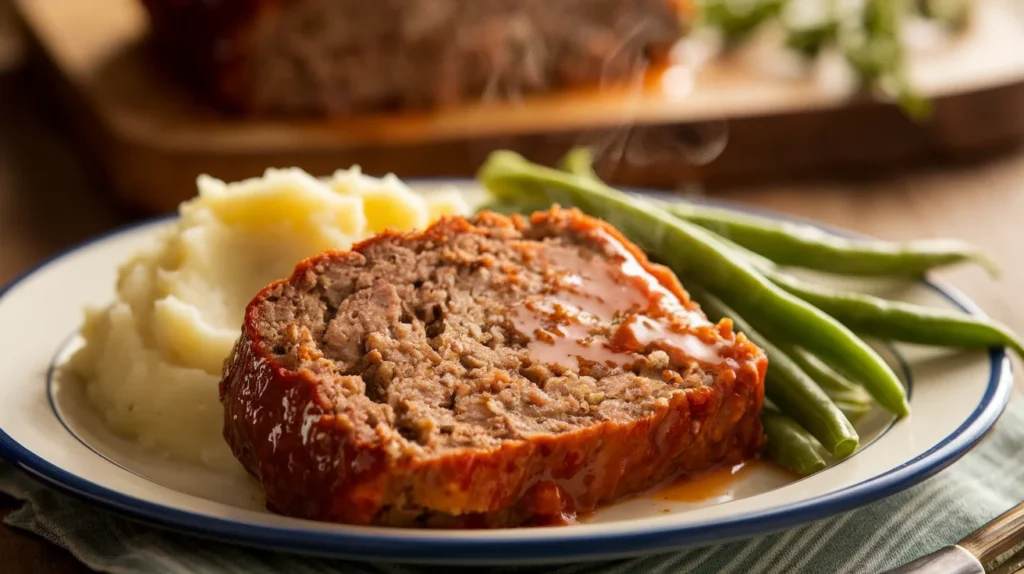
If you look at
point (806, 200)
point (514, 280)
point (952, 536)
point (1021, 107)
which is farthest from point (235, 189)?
point (1021, 107)

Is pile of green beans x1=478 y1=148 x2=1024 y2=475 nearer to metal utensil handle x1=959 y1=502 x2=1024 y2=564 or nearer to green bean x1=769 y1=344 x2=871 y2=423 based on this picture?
green bean x1=769 y1=344 x2=871 y2=423

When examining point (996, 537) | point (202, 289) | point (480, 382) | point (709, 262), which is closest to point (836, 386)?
point (709, 262)

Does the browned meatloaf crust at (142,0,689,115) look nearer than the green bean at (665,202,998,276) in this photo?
No

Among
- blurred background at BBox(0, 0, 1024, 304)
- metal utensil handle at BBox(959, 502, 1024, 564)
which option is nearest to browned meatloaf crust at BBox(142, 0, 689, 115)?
blurred background at BBox(0, 0, 1024, 304)

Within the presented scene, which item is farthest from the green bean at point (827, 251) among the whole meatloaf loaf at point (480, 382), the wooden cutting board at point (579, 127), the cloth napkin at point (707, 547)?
the wooden cutting board at point (579, 127)

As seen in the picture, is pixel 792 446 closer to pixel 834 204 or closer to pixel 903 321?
pixel 903 321
